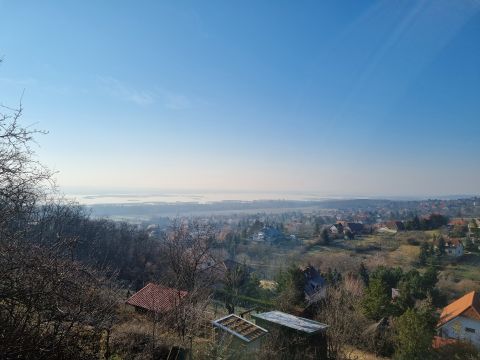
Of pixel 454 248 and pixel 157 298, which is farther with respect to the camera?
pixel 454 248

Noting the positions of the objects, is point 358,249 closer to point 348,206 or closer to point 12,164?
point 12,164

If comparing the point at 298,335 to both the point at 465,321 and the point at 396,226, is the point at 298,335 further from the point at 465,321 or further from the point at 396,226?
the point at 396,226

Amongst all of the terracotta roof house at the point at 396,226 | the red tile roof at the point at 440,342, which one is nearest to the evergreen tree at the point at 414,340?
the red tile roof at the point at 440,342

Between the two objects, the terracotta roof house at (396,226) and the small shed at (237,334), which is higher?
the small shed at (237,334)

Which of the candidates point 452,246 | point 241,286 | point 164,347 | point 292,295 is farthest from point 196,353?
point 452,246

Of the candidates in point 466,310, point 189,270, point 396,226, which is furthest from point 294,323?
point 396,226

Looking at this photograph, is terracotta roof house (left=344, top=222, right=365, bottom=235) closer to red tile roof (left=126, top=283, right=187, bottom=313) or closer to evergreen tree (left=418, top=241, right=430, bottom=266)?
evergreen tree (left=418, top=241, right=430, bottom=266)

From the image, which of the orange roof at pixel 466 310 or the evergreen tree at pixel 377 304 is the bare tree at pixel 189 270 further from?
the orange roof at pixel 466 310
